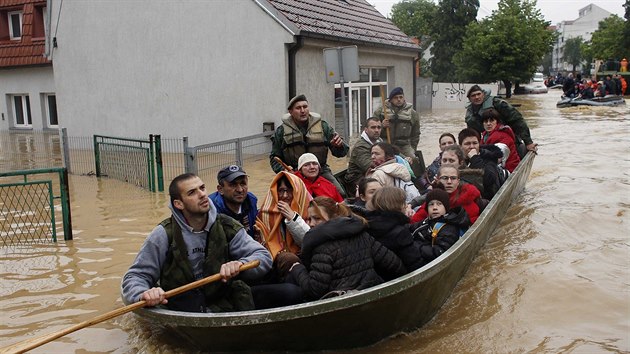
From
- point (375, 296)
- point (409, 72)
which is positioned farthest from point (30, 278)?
point (409, 72)

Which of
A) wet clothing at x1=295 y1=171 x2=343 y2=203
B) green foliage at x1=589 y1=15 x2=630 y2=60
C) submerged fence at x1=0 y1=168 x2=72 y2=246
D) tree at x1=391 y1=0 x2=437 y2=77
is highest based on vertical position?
tree at x1=391 y1=0 x2=437 y2=77

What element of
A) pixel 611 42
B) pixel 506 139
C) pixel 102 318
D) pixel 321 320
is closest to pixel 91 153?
pixel 506 139

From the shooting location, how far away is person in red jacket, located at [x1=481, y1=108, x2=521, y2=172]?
9.06m

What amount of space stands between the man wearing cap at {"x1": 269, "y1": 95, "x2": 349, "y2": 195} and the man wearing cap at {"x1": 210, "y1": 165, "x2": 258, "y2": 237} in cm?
162

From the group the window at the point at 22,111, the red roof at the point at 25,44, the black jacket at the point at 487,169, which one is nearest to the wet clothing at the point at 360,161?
the black jacket at the point at 487,169

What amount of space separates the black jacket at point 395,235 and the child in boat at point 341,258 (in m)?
0.15

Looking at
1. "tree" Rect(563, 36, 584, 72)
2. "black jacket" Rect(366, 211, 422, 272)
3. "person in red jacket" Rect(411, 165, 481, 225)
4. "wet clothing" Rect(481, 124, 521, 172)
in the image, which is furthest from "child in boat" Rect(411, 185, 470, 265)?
"tree" Rect(563, 36, 584, 72)

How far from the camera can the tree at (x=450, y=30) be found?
5112 cm

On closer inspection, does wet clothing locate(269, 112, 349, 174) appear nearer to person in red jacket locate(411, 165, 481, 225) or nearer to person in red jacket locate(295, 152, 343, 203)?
person in red jacket locate(295, 152, 343, 203)

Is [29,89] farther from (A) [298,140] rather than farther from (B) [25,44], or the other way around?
(A) [298,140]

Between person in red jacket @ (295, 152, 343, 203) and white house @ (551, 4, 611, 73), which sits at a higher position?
white house @ (551, 4, 611, 73)

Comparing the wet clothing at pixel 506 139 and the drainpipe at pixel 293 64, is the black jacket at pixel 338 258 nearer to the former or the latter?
the wet clothing at pixel 506 139

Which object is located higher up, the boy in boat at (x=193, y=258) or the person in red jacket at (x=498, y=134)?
the person in red jacket at (x=498, y=134)

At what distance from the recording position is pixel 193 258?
4559 millimetres
